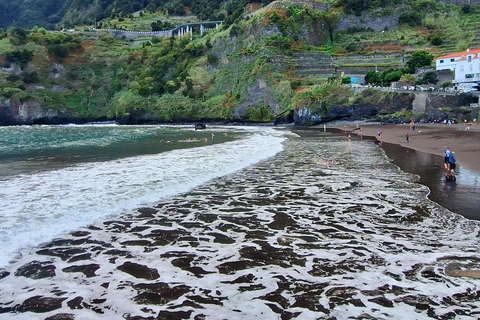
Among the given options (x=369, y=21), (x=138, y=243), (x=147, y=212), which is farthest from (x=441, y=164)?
(x=369, y=21)

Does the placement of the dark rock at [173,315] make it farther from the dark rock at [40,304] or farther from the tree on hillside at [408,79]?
the tree on hillside at [408,79]

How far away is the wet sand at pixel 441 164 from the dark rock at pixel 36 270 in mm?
9693

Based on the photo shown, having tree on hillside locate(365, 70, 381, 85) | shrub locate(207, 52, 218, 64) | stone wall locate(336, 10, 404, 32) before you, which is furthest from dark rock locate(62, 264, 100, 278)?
stone wall locate(336, 10, 404, 32)

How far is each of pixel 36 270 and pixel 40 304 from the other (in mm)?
1392

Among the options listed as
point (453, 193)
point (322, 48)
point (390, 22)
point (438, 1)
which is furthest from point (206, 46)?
point (453, 193)

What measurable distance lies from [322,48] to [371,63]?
496 inches

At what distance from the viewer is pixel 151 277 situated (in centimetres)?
645

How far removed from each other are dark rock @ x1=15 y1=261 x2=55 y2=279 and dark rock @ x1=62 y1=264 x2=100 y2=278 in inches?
10.5

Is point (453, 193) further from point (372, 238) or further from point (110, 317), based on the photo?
point (110, 317)

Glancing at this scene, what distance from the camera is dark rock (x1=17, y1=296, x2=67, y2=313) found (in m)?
5.40

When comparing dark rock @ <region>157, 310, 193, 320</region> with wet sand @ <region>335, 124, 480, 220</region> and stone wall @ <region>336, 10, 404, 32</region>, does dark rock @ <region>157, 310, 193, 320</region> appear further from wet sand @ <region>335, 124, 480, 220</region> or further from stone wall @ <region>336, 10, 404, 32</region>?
stone wall @ <region>336, 10, 404, 32</region>

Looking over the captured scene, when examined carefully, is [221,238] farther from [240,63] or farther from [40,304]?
[240,63]

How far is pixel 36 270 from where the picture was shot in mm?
6738

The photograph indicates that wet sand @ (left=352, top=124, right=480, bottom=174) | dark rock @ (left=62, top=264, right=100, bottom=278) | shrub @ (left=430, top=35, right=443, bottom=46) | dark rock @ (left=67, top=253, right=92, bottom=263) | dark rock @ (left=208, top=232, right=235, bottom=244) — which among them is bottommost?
dark rock @ (left=208, top=232, right=235, bottom=244)
